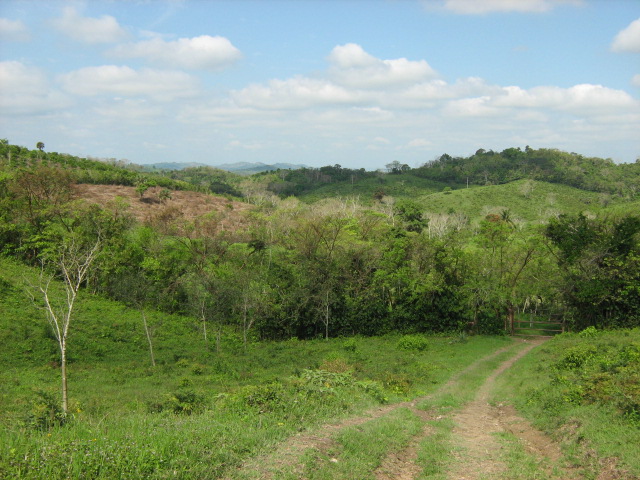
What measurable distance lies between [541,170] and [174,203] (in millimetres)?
103441

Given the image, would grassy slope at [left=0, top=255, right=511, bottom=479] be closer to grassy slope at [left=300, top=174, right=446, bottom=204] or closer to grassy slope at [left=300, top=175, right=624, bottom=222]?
grassy slope at [left=300, top=175, right=624, bottom=222]

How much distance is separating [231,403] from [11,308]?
28.1 meters

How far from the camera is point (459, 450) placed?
8938mm

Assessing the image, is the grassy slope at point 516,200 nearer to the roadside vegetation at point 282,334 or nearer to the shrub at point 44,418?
the roadside vegetation at point 282,334

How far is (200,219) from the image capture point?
5519 centimetres

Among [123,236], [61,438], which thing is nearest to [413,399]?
[61,438]

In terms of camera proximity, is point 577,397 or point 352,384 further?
point 352,384

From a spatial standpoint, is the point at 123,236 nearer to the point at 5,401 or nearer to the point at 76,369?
the point at 76,369

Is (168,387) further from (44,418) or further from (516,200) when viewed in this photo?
(516,200)

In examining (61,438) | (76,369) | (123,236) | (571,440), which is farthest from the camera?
(123,236)

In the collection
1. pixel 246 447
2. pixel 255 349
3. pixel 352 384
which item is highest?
pixel 246 447

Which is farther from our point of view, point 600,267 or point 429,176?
point 429,176

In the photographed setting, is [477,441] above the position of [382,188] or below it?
below

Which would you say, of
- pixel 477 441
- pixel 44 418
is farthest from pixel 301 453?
pixel 44 418
